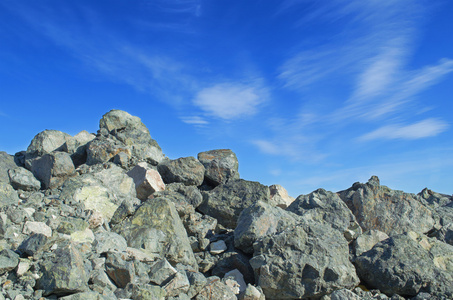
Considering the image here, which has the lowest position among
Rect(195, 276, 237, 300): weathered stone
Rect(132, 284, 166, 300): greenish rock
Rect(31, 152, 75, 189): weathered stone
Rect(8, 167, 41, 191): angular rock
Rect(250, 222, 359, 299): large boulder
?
Rect(132, 284, 166, 300): greenish rock

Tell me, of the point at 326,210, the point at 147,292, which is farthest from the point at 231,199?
the point at 147,292

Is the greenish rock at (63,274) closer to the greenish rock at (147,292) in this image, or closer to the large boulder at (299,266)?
the greenish rock at (147,292)

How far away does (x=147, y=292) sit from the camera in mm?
6848

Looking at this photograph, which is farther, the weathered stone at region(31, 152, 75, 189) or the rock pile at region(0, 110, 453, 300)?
the weathered stone at region(31, 152, 75, 189)

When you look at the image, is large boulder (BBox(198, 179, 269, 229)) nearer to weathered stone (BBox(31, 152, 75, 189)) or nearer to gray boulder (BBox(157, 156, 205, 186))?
gray boulder (BBox(157, 156, 205, 186))

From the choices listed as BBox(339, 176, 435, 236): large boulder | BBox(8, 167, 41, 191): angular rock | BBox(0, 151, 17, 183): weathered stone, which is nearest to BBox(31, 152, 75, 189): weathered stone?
BBox(8, 167, 41, 191): angular rock

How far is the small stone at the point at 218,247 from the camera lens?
33.0 feet

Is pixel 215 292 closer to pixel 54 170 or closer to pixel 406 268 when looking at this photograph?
pixel 406 268

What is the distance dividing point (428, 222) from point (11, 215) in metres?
13.0

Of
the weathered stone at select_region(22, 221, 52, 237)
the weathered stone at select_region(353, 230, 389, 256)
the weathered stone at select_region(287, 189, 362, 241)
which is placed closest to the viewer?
the weathered stone at select_region(22, 221, 52, 237)

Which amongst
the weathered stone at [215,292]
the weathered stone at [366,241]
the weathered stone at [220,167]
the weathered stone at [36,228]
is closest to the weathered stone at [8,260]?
the weathered stone at [36,228]

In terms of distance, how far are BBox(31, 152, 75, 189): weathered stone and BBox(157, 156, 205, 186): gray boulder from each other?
10.6 feet

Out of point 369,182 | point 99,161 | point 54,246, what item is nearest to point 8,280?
point 54,246

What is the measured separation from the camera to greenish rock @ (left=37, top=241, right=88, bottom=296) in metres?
6.19
